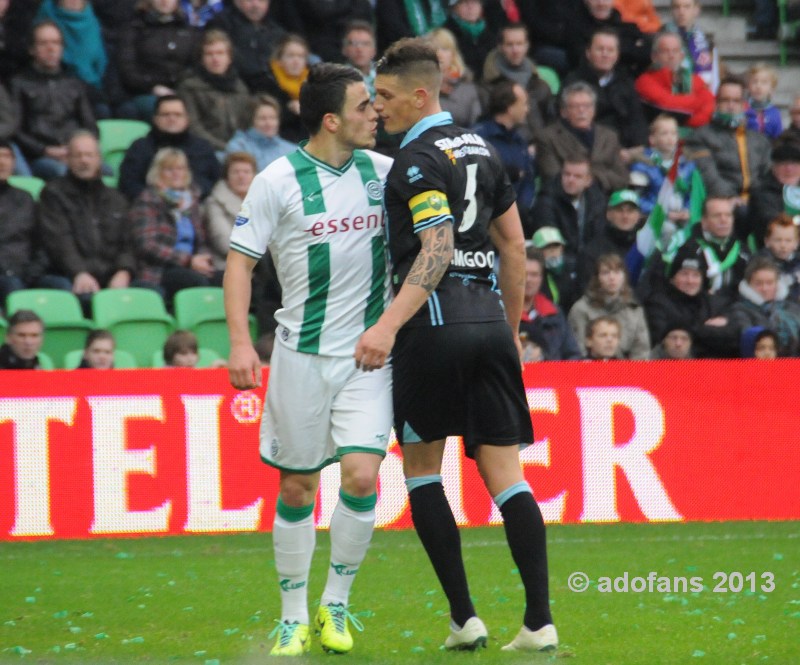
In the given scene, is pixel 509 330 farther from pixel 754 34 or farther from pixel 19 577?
pixel 754 34

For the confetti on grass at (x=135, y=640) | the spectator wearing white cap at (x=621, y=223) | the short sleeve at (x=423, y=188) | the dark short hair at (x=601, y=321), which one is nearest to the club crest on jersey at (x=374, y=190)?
the short sleeve at (x=423, y=188)

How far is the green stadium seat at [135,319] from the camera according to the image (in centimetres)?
1123

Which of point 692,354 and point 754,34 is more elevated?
point 754,34

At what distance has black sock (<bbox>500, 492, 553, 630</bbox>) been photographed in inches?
221

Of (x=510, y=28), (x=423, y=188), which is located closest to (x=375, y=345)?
(x=423, y=188)

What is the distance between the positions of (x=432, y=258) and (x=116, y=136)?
26.3ft

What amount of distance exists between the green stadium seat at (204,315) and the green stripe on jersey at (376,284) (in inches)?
227

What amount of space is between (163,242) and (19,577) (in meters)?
4.06

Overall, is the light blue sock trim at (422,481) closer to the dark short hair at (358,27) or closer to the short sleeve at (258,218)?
the short sleeve at (258,218)

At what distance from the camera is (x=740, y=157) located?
14.3 m

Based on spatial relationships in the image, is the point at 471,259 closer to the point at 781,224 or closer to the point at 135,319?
the point at 135,319

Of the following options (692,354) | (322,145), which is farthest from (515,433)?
(692,354)

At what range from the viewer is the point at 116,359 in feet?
36.4

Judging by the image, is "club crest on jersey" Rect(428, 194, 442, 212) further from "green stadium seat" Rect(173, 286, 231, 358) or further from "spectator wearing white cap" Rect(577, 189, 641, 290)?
"spectator wearing white cap" Rect(577, 189, 641, 290)
